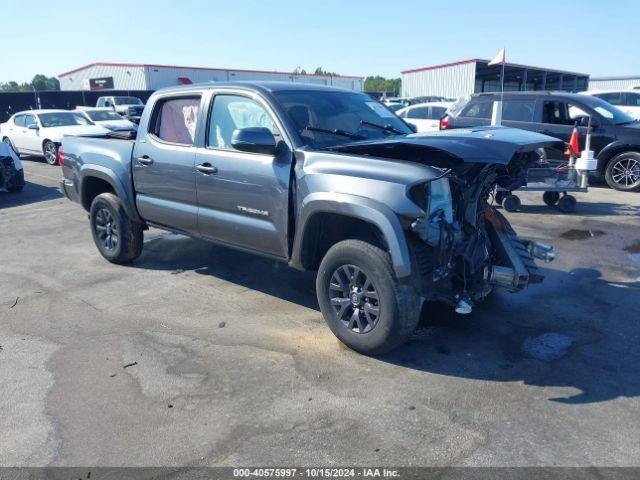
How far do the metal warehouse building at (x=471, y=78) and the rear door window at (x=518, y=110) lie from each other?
27.9 metres

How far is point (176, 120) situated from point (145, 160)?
53cm

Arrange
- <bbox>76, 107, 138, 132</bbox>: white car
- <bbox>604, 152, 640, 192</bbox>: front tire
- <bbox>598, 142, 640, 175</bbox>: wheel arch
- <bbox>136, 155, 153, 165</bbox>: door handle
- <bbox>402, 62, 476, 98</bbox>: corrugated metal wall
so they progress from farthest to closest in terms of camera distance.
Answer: <bbox>402, 62, 476, 98</bbox>: corrugated metal wall → <bbox>76, 107, 138, 132</bbox>: white car → <bbox>604, 152, 640, 192</bbox>: front tire → <bbox>598, 142, 640, 175</bbox>: wheel arch → <bbox>136, 155, 153, 165</bbox>: door handle

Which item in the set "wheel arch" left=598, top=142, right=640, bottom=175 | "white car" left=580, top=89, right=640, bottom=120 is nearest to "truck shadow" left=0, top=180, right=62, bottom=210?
"wheel arch" left=598, top=142, right=640, bottom=175

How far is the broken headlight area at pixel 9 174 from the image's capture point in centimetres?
1112

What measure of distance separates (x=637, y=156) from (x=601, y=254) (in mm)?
4684

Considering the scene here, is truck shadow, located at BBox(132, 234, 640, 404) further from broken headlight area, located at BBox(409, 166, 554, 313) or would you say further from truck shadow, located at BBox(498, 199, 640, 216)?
truck shadow, located at BBox(498, 199, 640, 216)

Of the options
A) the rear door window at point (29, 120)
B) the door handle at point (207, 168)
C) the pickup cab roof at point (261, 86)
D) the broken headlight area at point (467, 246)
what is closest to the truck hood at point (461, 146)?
the broken headlight area at point (467, 246)

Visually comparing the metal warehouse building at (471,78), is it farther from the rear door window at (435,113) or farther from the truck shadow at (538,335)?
the truck shadow at (538,335)

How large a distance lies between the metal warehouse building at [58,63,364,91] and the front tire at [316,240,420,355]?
4213cm

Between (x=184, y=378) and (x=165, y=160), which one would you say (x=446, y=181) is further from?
(x=165, y=160)

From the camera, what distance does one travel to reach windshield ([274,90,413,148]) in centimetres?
447

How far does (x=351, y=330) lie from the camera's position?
400 cm

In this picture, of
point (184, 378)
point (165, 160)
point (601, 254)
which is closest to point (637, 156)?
point (601, 254)

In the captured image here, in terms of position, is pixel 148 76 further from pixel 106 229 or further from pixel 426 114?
pixel 106 229
